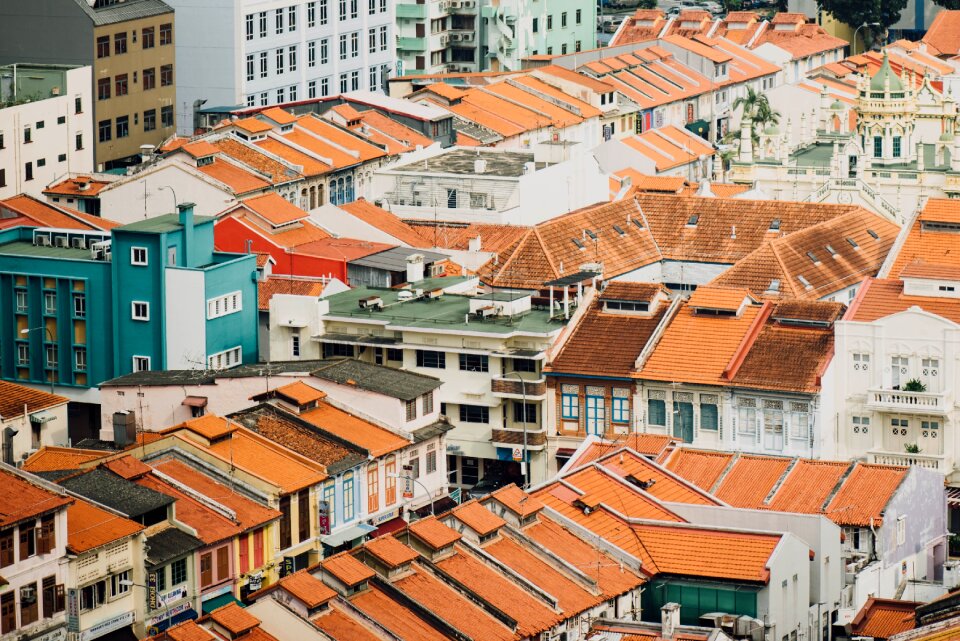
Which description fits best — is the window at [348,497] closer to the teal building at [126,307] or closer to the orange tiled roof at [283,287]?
the teal building at [126,307]

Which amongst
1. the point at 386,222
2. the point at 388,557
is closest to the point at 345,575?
the point at 388,557

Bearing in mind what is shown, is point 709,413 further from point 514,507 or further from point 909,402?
point 514,507

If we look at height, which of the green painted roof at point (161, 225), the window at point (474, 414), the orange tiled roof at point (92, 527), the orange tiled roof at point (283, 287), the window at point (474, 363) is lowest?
the orange tiled roof at point (92, 527)

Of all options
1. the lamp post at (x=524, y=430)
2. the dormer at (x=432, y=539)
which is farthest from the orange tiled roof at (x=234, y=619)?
the lamp post at (x=524, y=430)

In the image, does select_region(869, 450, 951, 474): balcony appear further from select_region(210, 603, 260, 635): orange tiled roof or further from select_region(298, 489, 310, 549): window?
select_region(210, 603, 260, 635): orange tiled roof

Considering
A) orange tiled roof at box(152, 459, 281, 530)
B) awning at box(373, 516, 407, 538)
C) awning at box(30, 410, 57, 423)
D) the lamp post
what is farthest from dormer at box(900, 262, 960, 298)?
awning at box(30, 410, 57, 423)
